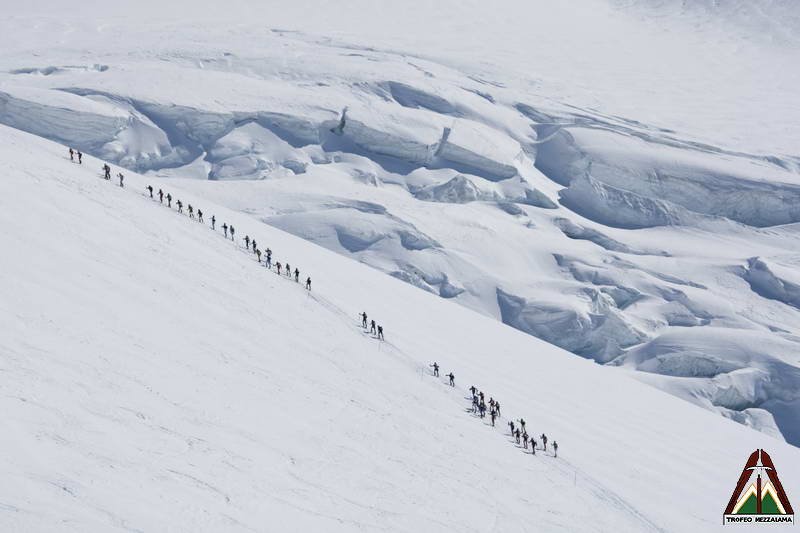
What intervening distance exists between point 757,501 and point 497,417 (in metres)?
9.48

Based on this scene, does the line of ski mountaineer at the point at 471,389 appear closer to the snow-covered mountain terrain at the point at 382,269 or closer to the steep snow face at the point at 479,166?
the snow-covered mountain terrain at the point at 382,269

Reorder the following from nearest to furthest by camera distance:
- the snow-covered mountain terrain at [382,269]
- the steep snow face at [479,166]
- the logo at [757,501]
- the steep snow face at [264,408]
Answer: the steep snow face at [264,408]
the snow-covered mountain terrain at [382,269]
the logo at [757,501]
the steep snow face at [479,166]

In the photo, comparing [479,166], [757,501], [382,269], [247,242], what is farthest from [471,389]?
[479,166]

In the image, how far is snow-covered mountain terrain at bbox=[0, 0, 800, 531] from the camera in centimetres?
1995

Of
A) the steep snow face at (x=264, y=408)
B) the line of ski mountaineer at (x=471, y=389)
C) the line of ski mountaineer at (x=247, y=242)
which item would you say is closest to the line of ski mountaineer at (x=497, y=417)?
the line of ski mountaineer at (x=471, y=389)

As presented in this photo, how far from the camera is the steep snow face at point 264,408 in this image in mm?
17297

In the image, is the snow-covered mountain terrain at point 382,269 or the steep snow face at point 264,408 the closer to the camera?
the steep snow face at point 264,408

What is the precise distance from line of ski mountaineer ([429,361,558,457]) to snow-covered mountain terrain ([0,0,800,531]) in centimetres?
83

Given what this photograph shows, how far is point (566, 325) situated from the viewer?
171ft

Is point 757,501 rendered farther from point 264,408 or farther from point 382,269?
point 382,269

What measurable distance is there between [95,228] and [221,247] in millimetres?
6545

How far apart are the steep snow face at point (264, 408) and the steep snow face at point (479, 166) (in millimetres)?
13199

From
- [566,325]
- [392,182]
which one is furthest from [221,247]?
[392,182]

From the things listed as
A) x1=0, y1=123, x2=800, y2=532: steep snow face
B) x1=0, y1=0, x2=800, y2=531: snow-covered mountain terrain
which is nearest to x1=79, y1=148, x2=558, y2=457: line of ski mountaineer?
x1=0, y1=123, x2=800, y2=532: steep snow face
